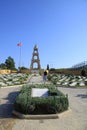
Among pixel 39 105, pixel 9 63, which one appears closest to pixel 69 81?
pixel 39 105

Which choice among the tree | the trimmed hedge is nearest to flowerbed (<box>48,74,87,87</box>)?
the trimmed hedge

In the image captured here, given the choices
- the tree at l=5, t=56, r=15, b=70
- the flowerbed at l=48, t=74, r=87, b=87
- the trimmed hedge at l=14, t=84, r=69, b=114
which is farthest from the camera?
the tree at l=5, t=56, r=15, b=70

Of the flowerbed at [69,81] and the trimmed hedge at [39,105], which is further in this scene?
the flowerbed at [69,81]

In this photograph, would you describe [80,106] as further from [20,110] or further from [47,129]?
[47,129]

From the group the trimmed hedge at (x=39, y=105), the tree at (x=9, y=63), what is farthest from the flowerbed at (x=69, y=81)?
the tree at (x=9, y=63)

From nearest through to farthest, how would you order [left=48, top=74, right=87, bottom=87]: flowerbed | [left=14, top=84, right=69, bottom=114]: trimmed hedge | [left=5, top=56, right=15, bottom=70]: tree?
[left=14, top=84, right=69, bottom=114]: trimmed hedge
[left=48, top=74, right=87, bottom=87]: flowerbed
[left=5, top=56, right=15, bottom=70]: tree

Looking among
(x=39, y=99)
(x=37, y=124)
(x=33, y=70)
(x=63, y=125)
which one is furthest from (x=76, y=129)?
(x=33, y=70)

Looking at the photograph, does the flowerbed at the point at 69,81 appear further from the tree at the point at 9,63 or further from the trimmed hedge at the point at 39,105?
the tree at the point at 9,63

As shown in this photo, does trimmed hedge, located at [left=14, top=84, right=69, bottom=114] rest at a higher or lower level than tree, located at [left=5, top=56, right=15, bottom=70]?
lower

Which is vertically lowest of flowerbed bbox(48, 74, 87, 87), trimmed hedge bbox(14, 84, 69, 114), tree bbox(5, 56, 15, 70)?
trimmed hedge bbox(14, 84, 69, 114)

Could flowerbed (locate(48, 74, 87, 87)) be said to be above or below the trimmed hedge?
above

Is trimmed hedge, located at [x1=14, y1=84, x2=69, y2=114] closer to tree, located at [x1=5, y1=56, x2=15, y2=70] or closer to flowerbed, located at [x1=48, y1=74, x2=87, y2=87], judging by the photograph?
flowerbed, located at [x1=48, y1=74, x2=87, y2=87]

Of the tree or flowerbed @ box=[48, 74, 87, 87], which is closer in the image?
flowerbed @ box=[48, 74, 87, 87]

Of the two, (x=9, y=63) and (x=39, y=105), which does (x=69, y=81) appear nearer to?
(x=39, y=105)
